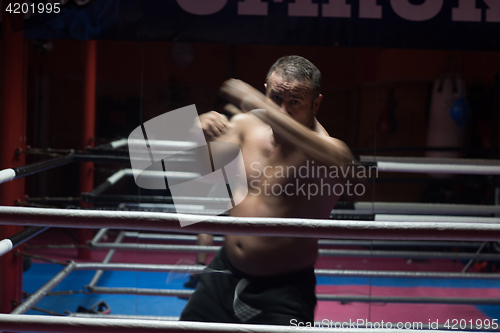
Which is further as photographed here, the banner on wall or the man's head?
the banner on wall

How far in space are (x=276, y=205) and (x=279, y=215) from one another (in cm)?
4

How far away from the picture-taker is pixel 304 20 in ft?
7.55

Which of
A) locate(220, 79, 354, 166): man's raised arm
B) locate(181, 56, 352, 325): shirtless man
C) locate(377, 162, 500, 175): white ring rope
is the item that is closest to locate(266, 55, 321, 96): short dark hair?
locate(181, 56, 352, 325): shirtless man

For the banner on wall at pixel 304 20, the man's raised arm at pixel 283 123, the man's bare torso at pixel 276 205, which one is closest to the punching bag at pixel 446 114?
the banner on wall at pixel 304 20

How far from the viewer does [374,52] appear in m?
2.64

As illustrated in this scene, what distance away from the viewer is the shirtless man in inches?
55.9

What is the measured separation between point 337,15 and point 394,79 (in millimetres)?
2439

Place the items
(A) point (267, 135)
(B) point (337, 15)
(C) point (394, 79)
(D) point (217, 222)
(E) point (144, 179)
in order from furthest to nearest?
1. (C) point (394, 79)
2. (E) point (144, 179)
3. (B) point (337, 15)
4. (A) point (267, 135)
5. (D) point (217, 222)

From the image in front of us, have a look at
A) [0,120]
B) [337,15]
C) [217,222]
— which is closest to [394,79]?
[337,15]

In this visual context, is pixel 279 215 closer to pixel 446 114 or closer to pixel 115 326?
pixel 115 326

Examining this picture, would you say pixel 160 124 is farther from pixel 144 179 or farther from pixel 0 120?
pixel 0 120

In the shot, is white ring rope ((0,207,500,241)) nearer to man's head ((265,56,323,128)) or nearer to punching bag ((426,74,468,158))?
man's head ((265,56,323,128))

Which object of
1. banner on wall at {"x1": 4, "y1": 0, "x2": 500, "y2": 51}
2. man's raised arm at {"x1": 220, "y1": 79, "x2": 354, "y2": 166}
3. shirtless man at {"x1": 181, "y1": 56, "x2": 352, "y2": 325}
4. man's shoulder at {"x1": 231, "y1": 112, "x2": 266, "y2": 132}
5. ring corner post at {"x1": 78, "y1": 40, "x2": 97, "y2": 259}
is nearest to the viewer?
man's raised arm at {"x1": 220, "y1": 79, "x2": 354, "y2": 166}

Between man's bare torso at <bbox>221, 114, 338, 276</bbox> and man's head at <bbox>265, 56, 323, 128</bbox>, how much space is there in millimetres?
132
